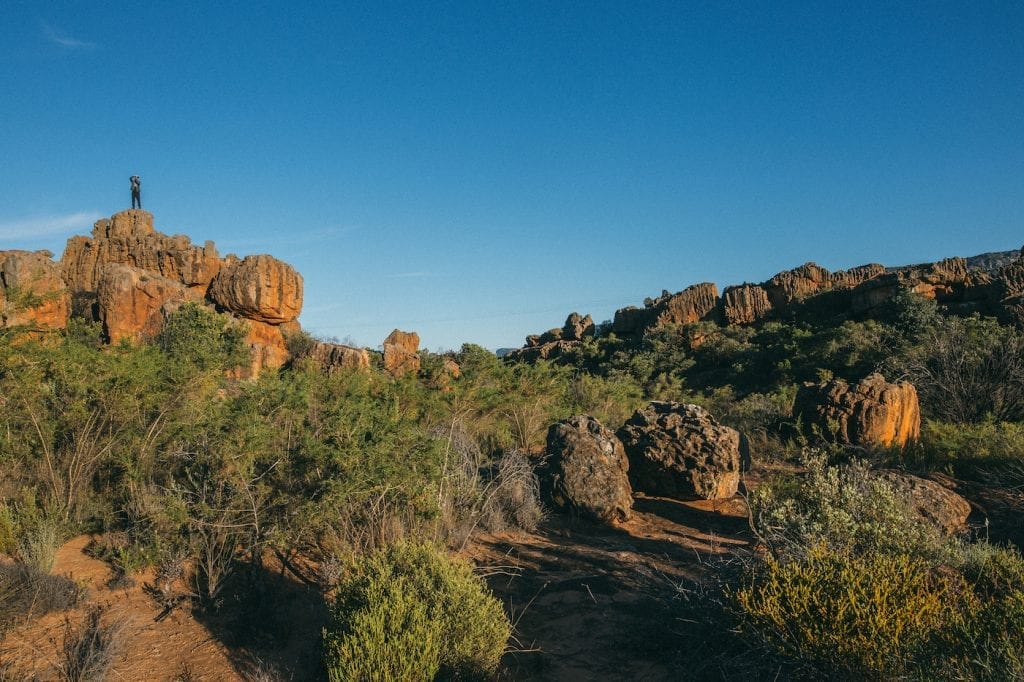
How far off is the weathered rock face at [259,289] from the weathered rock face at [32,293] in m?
5.93

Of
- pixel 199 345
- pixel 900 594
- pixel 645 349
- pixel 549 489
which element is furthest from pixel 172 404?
pixel 645 349

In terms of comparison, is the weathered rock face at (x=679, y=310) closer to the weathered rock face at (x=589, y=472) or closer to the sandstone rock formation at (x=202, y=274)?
the sandstone rock formation at (x=202, y=274)

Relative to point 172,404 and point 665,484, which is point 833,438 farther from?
point 172,404

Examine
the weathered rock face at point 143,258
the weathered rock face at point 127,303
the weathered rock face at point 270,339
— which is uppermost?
the weathered rock face at point 143,258

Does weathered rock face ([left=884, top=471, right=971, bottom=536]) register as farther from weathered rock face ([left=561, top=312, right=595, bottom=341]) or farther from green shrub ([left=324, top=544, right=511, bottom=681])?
weathered rock face ([left=561, top=312, right=595, bottom=341])

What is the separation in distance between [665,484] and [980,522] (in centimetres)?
381

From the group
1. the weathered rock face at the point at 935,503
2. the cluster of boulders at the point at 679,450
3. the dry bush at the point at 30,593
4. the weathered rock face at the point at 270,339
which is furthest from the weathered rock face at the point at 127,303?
the weathered rock face at the point at 935,503

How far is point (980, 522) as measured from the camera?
7613 mm

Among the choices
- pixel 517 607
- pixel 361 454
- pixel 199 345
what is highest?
pixel 199 345

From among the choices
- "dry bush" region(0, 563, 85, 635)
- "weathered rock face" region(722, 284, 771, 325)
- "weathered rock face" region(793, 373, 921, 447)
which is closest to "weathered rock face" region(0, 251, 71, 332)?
"dry bush" region(0, 563, 85, 635)

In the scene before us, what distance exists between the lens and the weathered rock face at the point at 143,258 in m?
28.9

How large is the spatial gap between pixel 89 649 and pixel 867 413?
1043 centimetres

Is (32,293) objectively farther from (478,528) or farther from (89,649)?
(478,528)

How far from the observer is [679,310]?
3834cm
